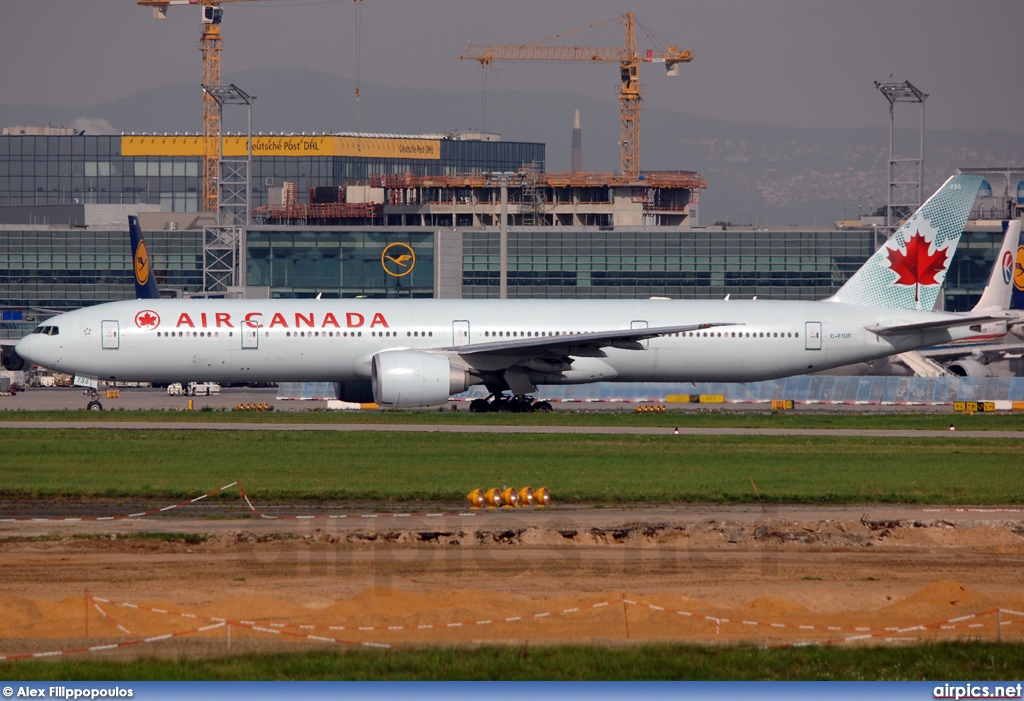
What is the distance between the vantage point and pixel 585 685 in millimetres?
11172

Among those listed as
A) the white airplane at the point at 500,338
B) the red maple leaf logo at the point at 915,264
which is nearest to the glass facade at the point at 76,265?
the white airplane at the point at 500,338

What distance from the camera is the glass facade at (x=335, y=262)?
323 ft

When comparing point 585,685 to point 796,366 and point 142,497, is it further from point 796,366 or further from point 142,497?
point 796,366

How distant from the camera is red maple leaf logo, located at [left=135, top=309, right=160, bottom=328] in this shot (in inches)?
1853

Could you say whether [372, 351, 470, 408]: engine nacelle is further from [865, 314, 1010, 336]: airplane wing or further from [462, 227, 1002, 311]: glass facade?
[462, 227, 1002, 311]: glass facade

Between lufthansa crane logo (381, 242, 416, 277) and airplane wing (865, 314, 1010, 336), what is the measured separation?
176ft

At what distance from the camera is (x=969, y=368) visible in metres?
73.9

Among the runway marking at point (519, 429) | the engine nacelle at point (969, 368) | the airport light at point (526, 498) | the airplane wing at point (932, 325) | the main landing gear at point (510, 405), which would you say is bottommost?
the airport light at point (526, 498)

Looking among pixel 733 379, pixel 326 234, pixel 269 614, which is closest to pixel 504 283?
pixel 326 234

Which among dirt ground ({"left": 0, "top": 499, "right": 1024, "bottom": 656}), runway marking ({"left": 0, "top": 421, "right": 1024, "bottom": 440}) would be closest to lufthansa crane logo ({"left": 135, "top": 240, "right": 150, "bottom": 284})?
runway marking ({"left": 0, "top": 421, "right": 1024, "bottom": 440})

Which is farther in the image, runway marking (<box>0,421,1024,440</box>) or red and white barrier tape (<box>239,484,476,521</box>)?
runway marking (<box>0,421,1024,440</box>)

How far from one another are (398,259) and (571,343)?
178ft

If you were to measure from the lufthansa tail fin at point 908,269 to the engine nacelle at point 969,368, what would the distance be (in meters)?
22.4

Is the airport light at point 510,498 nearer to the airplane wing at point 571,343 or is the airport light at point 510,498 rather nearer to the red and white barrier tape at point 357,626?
the red and white barrier tape at point 357,626
